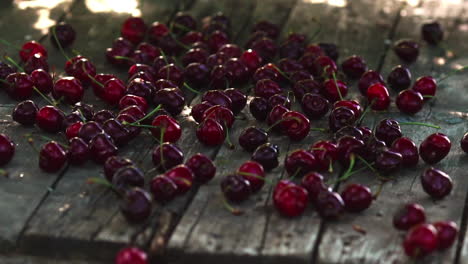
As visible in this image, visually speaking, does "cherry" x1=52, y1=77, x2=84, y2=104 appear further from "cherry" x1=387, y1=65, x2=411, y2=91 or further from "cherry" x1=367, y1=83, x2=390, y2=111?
"cherry" x1=387, y1=65, x2=411, y2=91

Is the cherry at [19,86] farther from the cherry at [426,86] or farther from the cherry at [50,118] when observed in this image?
the cherry at [426,86]

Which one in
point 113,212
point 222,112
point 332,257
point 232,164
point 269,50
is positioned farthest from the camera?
point 269,50

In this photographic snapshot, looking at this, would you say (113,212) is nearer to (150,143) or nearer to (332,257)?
(150,143)

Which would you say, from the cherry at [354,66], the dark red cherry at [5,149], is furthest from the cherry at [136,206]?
the cherry at [354,66]

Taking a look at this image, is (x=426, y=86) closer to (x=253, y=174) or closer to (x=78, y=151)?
(x=253, y=174)

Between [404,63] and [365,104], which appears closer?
[365,104]

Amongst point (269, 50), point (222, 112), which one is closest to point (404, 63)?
point (269, 50)
